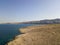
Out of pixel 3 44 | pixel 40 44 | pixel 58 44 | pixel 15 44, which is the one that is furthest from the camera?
pixel 3 44

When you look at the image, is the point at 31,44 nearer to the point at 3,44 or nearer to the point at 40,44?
the point at 40,44

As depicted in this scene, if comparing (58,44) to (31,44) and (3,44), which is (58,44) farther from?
(3,44)

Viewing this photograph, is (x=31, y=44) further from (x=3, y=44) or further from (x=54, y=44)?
(x=3, y=44)

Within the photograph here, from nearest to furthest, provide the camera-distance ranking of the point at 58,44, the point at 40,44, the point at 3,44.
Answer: the point at 58,44 → the point at 40,44 → the point at 3,44

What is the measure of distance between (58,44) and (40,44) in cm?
277

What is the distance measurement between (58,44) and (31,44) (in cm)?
430

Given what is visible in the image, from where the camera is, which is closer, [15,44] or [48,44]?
[48,44]

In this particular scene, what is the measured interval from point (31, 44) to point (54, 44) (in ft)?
12.3

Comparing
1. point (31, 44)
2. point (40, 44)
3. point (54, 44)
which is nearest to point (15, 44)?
point (31, 44)

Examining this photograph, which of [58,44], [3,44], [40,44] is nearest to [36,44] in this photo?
[40,44]

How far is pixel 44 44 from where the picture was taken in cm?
1928

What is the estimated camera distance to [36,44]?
20.0 meters

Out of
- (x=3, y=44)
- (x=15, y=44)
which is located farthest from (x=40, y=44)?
(x=3, y=44)

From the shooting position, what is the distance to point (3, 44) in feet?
87.3
